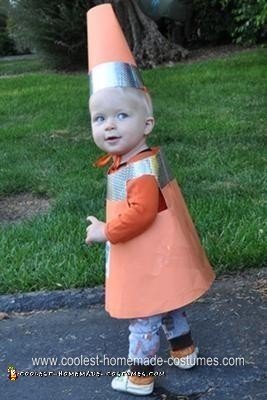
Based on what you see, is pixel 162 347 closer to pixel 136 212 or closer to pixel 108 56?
pixel 136 212

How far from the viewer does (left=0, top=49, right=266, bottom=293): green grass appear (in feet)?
13.9

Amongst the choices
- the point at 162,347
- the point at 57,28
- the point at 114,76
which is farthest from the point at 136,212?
the point at 57,28

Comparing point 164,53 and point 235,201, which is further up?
point 235,201

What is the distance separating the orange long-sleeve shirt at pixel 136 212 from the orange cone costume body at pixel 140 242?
0.01m

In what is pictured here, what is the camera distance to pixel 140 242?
2787 mm

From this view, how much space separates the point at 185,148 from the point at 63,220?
2.20 metres

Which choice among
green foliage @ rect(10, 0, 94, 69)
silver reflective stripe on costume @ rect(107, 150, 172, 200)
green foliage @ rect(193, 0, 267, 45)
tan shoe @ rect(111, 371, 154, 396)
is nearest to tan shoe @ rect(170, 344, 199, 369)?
tan shoe @ rect(111, 371, 154, 396)

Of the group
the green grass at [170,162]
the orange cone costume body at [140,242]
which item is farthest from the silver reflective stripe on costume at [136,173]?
the green grass at [170,162]

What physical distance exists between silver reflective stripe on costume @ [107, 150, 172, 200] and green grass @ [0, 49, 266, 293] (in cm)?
130

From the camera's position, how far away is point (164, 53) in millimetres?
14328

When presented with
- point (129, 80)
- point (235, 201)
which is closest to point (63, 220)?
point (235, 201)

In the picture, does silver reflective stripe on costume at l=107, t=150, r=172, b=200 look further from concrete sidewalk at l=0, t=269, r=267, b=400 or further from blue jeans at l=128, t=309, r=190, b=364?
concrete sidewalk at l=0, t=269, r=267, b=400

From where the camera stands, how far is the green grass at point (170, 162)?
4227 millimetres

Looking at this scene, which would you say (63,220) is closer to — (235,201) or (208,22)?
(235,201)
